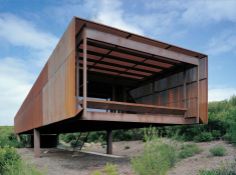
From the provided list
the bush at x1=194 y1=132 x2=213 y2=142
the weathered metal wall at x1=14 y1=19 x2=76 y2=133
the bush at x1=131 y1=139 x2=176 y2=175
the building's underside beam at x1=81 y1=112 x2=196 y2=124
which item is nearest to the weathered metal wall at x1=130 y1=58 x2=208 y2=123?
the building's underside beam at x1=81 y1=112 x2=196 y2=124

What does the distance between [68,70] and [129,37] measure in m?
2.41

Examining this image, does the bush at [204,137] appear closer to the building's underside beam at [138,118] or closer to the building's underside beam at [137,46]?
the building's underside beam at [138,118]

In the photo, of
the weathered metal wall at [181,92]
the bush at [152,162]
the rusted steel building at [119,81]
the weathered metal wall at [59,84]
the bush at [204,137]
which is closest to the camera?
the bush at [152,162]

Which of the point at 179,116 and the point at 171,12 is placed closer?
the point at 179,116

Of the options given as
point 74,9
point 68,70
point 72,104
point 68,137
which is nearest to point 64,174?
point 72,104

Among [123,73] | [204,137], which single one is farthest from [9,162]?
[204,137]

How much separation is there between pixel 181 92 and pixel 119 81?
4493 mm

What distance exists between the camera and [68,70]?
930 centimetres

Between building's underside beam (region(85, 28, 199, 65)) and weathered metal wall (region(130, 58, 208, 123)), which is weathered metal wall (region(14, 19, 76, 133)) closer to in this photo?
building's underside beam (region(85, 28, 199, 65))

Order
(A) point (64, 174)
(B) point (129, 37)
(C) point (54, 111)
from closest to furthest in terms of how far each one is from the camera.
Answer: (A) point (64, 174)
(B) point (129, 37)
(C) point (54, 111)

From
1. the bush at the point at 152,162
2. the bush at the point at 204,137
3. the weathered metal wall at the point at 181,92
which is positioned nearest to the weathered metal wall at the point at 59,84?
the bush at the point at 152,162

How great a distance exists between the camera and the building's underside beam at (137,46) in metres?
9.12

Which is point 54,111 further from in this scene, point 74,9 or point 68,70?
point 74,9

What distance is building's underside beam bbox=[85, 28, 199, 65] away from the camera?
9.12 metres
